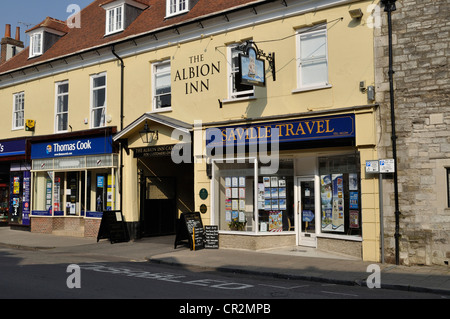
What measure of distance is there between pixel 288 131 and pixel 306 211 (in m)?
2.56

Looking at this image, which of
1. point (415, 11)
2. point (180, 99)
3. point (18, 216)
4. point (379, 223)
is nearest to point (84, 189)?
point (18, 216)

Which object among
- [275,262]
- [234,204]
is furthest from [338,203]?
[234,204]

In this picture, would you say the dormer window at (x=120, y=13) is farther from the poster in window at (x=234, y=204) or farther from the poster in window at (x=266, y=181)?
the poster in window at (x=266, y=181)

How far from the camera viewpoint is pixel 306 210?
14.3m

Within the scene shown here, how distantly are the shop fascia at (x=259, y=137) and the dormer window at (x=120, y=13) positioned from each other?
20.4ft

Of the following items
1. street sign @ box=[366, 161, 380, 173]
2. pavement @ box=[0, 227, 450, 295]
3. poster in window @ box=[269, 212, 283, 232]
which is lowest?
pavement @ box=[0, 227, 450, 295]

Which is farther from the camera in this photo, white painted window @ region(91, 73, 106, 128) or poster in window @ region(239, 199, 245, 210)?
white painted window @ region(91, 73, 106, 128)

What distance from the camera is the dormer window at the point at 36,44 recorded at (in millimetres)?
22953

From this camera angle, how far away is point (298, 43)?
46.1 feet

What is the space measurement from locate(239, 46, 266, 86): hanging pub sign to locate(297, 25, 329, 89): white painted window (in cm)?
114

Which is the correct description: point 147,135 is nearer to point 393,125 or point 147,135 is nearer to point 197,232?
point 197,232

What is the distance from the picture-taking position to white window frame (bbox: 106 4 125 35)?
19438 millimetres

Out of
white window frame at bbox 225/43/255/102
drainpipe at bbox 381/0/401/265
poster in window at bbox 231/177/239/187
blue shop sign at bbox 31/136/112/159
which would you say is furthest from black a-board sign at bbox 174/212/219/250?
drainpipe at bbox 381/0/401/265

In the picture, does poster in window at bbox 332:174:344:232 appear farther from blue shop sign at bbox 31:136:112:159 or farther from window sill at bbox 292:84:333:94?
blue shop sign at bbox 31:136:112:159
